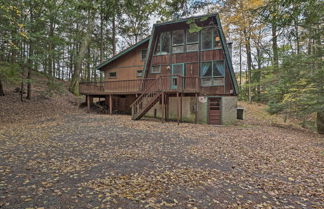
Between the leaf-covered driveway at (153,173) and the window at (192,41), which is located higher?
the window at (192,41)

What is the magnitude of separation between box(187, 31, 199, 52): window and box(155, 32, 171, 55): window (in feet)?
5.25

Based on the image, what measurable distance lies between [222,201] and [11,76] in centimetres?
1365

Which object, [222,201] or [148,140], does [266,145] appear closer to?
[148,140]

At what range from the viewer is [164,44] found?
49.3 ft

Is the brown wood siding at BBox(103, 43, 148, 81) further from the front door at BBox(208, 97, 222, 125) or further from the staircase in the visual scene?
the front door at BBox(208, 97, 222, 125)

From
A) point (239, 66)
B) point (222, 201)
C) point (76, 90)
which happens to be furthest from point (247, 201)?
point (239, 66)

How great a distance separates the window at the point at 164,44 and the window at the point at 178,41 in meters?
0.41

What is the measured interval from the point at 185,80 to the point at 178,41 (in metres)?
3.26

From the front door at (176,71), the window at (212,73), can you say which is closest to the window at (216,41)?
the window at (212,73)

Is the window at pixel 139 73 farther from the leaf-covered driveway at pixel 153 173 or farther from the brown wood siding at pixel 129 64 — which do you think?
the leaf-covered driveway at pixel 153 173

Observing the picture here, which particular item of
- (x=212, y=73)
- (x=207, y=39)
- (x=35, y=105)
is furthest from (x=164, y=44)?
(x=35, y=105)

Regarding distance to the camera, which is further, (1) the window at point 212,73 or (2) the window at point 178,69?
(2) the window at point 178,69

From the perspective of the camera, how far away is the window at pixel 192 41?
1412cm

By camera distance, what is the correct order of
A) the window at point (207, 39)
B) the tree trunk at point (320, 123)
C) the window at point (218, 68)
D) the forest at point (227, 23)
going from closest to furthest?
the forest at point (227, 23), the tree trunk at point (320, 123), the window at point (218, 68), the window at point (207, 39)
